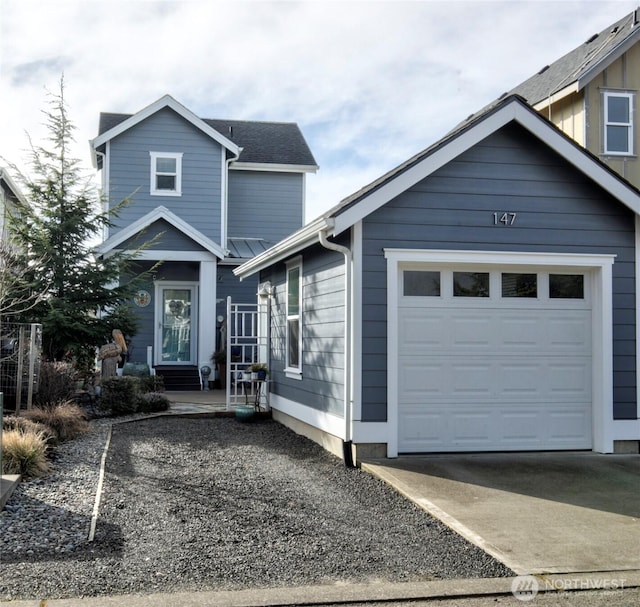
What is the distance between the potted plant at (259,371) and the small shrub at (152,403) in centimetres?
185

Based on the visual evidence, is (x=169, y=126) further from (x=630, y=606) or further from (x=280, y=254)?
(x=630, y=606)

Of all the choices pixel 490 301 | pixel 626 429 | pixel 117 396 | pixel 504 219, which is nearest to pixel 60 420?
pixel 117 396

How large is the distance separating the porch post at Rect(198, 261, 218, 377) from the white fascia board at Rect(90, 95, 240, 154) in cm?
385

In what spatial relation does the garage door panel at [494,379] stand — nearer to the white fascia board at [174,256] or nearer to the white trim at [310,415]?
the white trim at [310,415]

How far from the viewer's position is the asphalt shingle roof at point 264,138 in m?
Result: 22.1

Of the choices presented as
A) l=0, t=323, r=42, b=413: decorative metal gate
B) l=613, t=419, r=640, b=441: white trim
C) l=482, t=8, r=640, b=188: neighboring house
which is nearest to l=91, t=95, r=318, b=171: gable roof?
l=482, t=8, r=640, b=188: neighboring house

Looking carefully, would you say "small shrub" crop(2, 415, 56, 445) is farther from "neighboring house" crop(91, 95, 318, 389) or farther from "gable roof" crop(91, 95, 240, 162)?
"gable roof" crop(91, 95, 240, 162)

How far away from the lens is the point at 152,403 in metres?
13.9

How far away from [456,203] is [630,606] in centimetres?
560

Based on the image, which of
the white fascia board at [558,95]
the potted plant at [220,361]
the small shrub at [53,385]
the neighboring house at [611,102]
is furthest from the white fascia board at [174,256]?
the neighboring house at [611,102]

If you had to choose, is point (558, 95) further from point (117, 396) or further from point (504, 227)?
point (117, 396)

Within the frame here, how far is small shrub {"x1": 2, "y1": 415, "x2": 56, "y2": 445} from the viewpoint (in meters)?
8.90

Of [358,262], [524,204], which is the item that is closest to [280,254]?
[358,262]

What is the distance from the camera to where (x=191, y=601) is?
14.5 feet
